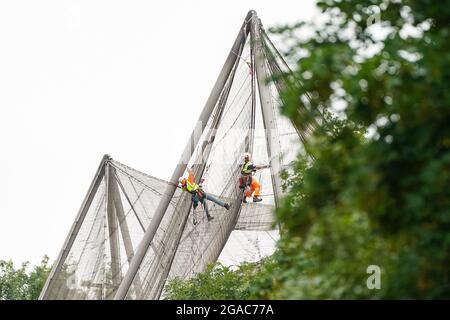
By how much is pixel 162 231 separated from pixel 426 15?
10.6 metres

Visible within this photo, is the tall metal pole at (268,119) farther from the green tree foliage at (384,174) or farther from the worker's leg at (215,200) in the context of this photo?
the green tree foliage at (384,174)

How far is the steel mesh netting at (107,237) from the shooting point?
18139mm

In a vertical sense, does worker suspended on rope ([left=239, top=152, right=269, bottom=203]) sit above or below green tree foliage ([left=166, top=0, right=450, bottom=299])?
above

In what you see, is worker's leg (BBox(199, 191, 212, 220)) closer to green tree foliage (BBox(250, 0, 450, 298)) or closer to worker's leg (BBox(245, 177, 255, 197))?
worker's leg (BBox(245, 177, 255, 197))

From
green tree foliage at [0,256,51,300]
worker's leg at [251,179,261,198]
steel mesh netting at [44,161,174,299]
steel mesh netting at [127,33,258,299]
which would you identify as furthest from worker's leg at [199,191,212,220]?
green tree foliage at [0,256,51,300]

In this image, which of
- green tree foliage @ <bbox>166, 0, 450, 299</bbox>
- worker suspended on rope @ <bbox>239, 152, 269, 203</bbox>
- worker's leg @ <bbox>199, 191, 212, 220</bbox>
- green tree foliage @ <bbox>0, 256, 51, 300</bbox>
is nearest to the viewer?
green tree foliage @ <bbox>166, 0, 450, 299</bbox>

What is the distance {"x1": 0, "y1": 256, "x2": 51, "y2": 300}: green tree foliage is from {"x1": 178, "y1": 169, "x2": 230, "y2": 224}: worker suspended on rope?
24392mm

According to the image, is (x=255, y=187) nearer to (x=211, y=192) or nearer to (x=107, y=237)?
(x=211, y=192)

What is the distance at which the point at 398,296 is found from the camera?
24.6 feet

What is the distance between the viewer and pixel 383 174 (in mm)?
6621

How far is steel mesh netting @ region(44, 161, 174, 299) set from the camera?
59.5 feet

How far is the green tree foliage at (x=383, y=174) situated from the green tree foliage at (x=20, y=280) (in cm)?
3462
